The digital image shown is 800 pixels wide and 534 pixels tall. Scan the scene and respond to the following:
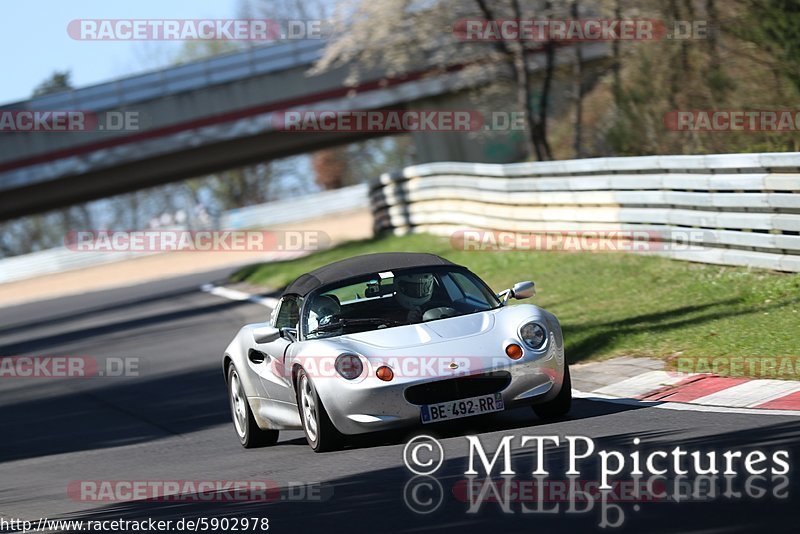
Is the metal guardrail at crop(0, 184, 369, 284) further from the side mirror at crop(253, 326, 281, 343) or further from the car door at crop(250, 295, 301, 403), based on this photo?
the side mirror at crop(253, 326, 281, 343)

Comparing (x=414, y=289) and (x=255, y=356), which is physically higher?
(x=414, y=289)

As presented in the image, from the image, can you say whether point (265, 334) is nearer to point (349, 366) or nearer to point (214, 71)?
point (349, 366)

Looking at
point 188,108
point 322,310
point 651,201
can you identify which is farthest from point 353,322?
point 188,108

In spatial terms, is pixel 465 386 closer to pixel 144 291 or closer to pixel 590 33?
pixel 590 33

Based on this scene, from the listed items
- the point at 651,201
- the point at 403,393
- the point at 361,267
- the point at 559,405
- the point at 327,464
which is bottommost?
the point at 327,464

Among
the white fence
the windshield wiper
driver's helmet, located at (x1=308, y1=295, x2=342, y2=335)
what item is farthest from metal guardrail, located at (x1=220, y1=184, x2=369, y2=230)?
the windshield wiper

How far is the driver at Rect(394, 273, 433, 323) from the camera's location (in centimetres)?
1018

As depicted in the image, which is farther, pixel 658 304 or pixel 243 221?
Result: pixel 243 221

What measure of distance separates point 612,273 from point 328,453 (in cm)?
846

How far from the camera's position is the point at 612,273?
17156 mm

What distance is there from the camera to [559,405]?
9.48 meters

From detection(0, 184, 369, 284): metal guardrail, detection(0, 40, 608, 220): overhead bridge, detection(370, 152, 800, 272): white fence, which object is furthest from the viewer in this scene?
detection(0, 184, 369, 284): metal guardrail

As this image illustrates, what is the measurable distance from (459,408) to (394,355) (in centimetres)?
58

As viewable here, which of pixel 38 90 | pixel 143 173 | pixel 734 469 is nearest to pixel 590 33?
pixel 143 173
